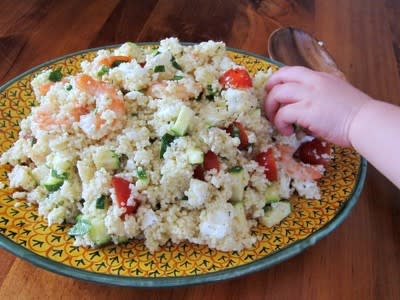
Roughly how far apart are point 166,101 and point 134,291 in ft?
1.17

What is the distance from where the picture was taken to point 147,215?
82cm

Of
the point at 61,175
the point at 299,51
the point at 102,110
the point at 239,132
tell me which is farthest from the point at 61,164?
the point at 299,51

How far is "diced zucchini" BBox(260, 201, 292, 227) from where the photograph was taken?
0.86m

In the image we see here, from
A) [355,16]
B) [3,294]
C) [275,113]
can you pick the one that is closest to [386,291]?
[275,113]

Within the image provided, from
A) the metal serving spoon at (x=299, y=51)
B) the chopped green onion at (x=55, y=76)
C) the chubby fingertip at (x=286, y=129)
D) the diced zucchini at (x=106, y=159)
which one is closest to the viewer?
the diced zucchini at (x=106, y=159)

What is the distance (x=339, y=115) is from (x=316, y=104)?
0.16 feet

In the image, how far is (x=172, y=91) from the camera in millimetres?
933

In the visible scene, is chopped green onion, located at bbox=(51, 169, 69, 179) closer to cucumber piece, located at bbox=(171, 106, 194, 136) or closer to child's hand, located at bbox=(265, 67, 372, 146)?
cucumber piece, located at bbox=(171, 106, 194, 136)

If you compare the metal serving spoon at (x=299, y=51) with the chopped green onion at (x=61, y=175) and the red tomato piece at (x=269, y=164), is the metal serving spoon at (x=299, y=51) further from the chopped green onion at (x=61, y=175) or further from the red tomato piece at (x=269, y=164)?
the chopped green onion at (x=61, y=175)

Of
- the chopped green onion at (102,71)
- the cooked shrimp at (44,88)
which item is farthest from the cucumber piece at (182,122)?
the cooked shrimp at (44,88)

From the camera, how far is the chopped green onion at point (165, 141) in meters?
0.86

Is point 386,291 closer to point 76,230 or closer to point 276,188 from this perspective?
point 276,188

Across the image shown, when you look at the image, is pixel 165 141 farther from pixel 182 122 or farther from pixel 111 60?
pixel 111 60

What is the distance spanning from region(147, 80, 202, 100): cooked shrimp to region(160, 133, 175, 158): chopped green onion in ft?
0.33
